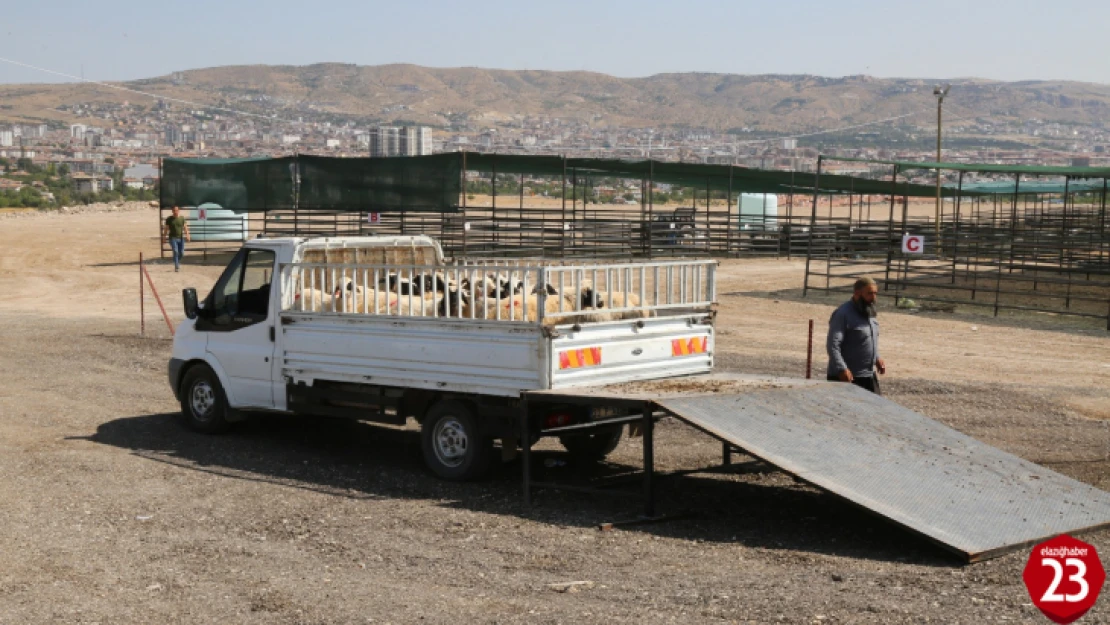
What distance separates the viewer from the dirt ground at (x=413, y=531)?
744 centimetres

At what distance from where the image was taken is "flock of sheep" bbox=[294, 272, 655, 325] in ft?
33.6

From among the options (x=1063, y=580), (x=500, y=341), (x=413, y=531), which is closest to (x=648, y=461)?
(x=500, y=341)

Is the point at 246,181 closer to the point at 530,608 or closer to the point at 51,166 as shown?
the point at 530,608

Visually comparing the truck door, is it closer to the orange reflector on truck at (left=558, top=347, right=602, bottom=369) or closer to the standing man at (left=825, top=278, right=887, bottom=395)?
the orange reflector on truck at (left=558, top=347, right=602, bottom=369)

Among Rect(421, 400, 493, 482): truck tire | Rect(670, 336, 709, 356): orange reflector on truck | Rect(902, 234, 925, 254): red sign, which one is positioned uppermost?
Rect(670, 336, 709, 356): orange reflector on truck

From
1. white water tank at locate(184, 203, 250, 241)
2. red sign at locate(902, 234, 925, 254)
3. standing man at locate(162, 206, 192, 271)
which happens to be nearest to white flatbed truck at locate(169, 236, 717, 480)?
red sign at locate(902, 234, 925, 254)

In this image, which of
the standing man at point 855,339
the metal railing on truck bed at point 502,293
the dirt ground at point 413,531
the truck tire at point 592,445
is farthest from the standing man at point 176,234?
the standing man at point 855,339

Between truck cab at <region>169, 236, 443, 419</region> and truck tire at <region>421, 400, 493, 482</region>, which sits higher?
truck cab at <region>169, 236, 443, 419</region>

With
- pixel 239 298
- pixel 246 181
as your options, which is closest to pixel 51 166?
pixel 246 181

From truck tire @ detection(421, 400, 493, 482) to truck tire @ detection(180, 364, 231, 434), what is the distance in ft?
9.02

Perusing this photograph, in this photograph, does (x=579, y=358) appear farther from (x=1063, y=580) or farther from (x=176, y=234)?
(x=176, y=234)

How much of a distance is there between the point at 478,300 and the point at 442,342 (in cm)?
60

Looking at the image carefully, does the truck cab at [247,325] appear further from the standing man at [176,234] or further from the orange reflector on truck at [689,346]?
the standing man at [176,234]

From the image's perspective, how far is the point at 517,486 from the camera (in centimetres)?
1071
